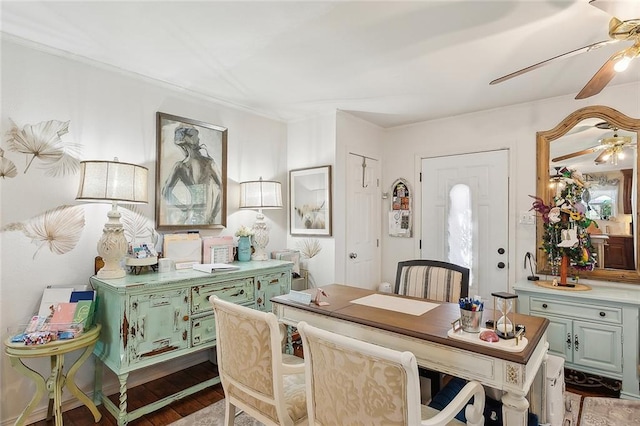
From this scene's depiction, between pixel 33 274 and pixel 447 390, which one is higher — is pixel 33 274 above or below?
above

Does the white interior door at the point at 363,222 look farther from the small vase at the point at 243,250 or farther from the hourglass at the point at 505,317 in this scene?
the hourglass at the point at 505,317

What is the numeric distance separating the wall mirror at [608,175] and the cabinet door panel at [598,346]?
21.2 inches

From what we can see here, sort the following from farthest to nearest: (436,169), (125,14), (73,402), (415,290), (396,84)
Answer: (436,169) < (396,84) < (415,290) < (73,402) < (125,14)

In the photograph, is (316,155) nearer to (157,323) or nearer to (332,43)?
(332,43)

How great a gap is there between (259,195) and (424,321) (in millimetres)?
2084

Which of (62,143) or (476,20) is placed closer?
(476,20)

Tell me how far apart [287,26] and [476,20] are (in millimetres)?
1128

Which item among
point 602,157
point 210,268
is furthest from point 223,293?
point 602,157

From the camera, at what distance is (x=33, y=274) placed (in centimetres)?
226

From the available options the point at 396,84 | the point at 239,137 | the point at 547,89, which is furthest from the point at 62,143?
the point at 547,89

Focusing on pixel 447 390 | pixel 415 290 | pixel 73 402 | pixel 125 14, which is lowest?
pixel 73 402

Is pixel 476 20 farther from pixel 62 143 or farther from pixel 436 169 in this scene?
pixel 62 143

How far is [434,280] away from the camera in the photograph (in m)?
2.52

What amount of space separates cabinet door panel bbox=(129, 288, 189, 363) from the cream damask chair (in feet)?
4.52
